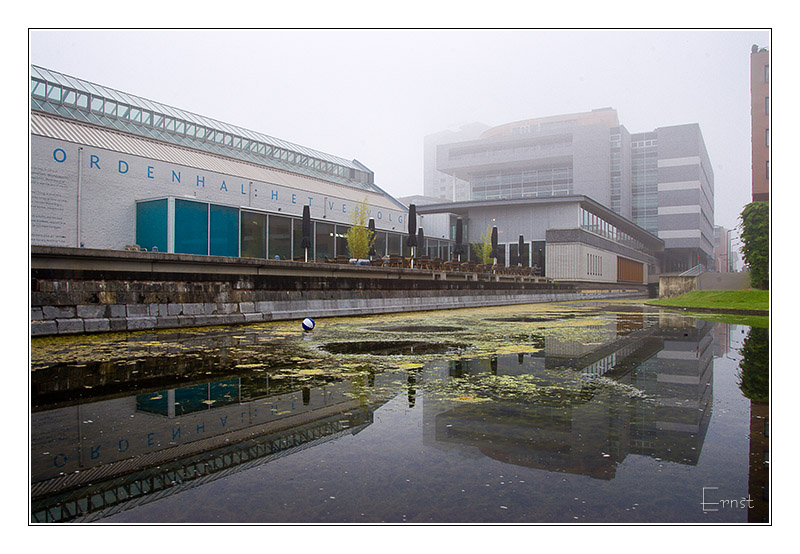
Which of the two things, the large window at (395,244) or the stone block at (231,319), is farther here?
the large window at (395,244)

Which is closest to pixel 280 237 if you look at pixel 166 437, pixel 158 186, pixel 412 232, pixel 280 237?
pixel 280 237

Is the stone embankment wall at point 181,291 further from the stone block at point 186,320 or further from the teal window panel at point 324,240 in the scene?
the teal window panel at point 324,240

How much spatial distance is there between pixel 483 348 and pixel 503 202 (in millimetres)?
49518

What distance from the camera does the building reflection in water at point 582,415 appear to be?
336 centimetres

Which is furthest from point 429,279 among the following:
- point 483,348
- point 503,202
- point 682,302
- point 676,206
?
point 676,206

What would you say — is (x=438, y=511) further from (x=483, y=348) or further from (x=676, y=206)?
(x=676, y=206)

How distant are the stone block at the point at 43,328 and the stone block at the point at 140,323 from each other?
59.5 inches

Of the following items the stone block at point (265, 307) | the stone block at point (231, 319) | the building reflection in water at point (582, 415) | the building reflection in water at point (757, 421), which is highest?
the stone block at point (265, 307)

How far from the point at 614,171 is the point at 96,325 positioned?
3954 inches

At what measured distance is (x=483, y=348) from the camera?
8.75 metres

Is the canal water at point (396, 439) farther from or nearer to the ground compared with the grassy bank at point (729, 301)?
nearer to the ground

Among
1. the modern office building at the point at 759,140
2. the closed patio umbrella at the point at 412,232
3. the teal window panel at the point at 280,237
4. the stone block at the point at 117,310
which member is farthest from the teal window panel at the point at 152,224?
the modern office building at the point at 759,140

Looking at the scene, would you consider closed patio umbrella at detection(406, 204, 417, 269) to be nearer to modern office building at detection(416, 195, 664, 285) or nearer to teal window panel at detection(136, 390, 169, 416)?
modern office building at detection(416, 195, 664, 285)

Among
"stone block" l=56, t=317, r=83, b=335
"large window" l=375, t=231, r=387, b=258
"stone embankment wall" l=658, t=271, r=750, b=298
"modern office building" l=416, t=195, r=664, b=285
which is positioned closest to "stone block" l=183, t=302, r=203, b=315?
"stone block" l=56, t=317, r=83, b=335
